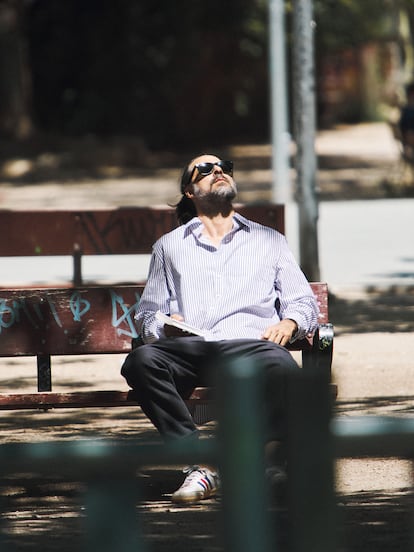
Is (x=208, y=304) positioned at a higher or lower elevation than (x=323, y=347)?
higher

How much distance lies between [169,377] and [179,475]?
1.69 feet

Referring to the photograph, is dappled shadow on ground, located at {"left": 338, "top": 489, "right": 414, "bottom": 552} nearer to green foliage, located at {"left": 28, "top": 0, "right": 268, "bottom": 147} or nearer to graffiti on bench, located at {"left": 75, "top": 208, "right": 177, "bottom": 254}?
graffiti on bench, located at {"left": 75, "top": 208, "right": 177, "bottom": 254}

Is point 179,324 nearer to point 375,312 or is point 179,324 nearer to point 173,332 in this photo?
point 173,332

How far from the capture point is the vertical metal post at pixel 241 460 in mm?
2887

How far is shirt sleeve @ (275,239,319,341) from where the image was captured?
607cm

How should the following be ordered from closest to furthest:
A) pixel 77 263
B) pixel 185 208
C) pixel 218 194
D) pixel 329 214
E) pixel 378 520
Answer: pixel 378 520, pixel 218 194, pixel 185 208, pixel 77 263, pixel 329 214

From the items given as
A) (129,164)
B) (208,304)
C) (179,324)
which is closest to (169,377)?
(179,324)

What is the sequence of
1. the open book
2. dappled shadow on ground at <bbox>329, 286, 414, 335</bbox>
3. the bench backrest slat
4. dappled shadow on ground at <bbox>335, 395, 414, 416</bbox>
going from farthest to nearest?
the bench backrest slat → dappled shadow on ground at <bbox>329, 286, 414, 335</bbox> → dappled shadow on ground at <bbox>335, 395, 414, 416</bbox> → the open book

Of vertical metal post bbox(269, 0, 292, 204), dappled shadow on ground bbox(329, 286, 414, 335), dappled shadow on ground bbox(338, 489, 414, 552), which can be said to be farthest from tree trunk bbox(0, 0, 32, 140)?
dappled shadow on ground bbox(338, 489, 414, 552)

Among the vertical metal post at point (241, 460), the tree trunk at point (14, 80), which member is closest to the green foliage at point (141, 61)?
the tree trunk at point (14, 80)

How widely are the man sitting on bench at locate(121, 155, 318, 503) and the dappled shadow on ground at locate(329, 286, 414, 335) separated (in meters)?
3.97

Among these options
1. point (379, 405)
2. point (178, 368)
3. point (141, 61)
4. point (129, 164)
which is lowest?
point (379, 405)

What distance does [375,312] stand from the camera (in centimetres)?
1115

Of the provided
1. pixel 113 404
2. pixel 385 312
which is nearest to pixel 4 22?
pixel 385 312
